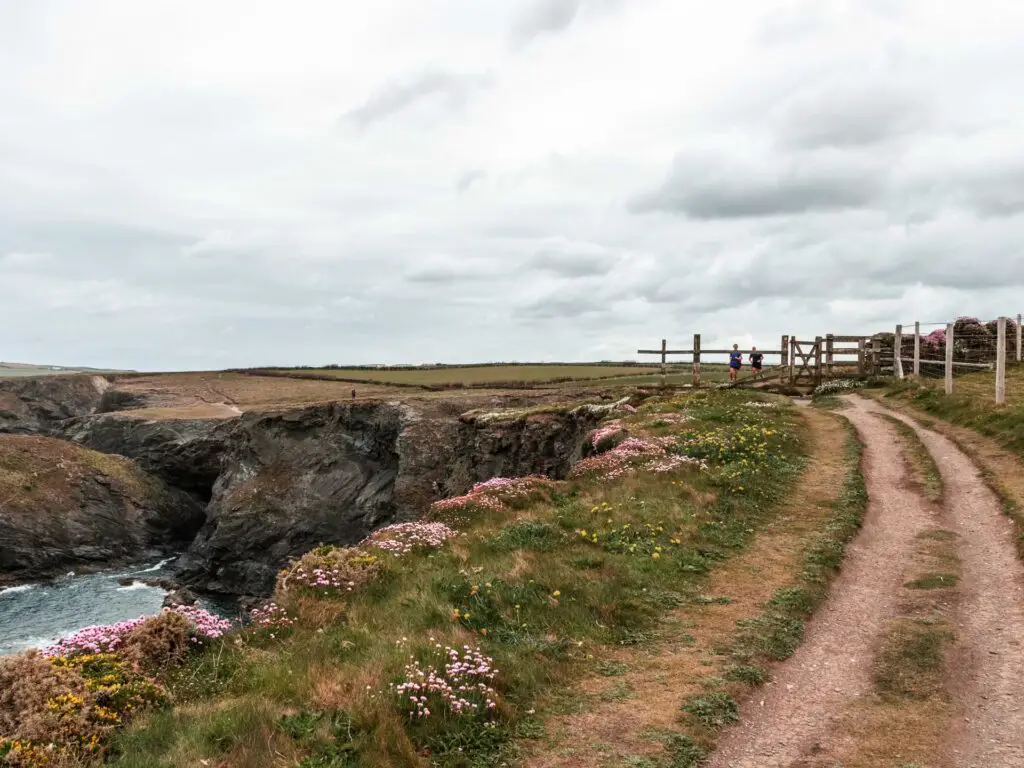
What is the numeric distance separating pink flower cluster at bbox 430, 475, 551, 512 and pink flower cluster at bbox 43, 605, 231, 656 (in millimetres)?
8370

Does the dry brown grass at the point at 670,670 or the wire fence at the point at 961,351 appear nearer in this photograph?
the dry brown grass at the point at 670,670

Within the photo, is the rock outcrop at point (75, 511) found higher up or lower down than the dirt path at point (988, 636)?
lower down

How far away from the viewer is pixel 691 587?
1312 cm

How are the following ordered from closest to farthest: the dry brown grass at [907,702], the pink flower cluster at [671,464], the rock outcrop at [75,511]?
the dry brown grass at [907,702], the pink flower cluster at [671,464], the rock outcrop at [75,511]

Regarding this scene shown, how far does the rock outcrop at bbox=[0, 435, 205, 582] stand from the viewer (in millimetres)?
56281

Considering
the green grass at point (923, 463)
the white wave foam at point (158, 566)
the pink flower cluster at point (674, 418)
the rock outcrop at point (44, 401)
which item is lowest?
the white wave foam at point (158, 566)

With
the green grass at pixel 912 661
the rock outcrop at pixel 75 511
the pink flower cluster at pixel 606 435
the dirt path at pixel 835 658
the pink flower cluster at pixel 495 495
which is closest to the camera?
the dirt path at pixel 835 658

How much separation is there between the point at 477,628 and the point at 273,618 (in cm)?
378

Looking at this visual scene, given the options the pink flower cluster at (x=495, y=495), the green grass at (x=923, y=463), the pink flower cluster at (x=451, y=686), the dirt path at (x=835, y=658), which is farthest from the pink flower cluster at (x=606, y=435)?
the pink flower cluster at (x=451, y=686)

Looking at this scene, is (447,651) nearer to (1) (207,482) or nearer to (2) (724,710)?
(2) (724,710)

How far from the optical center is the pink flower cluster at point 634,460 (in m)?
21.4

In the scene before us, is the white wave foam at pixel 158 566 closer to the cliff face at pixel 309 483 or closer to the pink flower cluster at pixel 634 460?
the cliff face at pixel 309 483

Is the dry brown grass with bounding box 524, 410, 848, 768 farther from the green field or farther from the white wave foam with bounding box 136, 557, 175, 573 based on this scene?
the green field

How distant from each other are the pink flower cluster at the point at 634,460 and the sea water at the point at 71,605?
36787 mm
